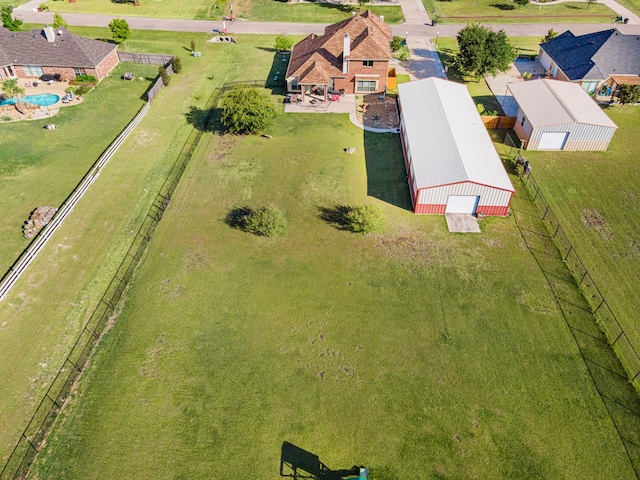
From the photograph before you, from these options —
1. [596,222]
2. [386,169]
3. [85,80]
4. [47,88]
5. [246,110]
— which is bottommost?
[596,222]

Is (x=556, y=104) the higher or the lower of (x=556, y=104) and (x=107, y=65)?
the higher

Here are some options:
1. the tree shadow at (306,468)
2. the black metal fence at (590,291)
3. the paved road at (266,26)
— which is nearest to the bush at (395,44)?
the paved road at (266,26)

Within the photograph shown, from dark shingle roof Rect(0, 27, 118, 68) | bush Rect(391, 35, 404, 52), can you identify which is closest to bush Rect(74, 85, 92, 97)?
dark shingle roof Rect(0, 27, 118, 68)

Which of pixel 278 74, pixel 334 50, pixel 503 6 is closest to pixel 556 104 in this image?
pixel 334 50

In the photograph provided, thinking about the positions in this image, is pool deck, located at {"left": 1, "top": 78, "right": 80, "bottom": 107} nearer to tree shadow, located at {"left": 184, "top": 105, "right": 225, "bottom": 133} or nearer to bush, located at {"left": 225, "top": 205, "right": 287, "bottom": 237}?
tree shadow, located at {"left": 184, "top": 105, "right": 225, "bottom": 133}

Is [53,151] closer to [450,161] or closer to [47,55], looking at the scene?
[47,55]

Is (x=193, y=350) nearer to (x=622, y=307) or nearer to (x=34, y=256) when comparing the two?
(x=34, y=256)

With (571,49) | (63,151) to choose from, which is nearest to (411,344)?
(63,151)

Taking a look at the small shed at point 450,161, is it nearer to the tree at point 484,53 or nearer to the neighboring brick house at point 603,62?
the tree at point 484,53
